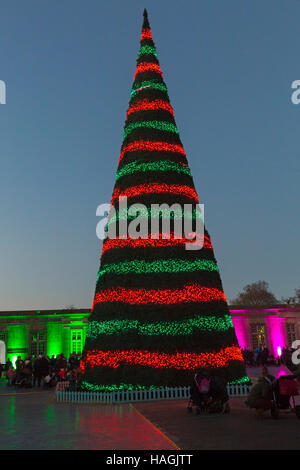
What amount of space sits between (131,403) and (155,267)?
4145 mm

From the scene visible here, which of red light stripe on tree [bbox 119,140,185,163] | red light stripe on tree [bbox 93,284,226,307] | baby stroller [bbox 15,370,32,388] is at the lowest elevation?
baby stroller [bbox 15,370,32,388]

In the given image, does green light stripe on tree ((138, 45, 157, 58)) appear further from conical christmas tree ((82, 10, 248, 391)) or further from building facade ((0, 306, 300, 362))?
building facade ((0, 306, 300, 362))

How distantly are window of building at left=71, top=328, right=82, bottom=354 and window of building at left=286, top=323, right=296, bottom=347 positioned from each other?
1862cm

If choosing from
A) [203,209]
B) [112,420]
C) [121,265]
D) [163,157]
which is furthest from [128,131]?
[112,420]

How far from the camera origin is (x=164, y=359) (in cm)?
1284

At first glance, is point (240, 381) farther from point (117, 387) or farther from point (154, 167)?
point (154, 167)

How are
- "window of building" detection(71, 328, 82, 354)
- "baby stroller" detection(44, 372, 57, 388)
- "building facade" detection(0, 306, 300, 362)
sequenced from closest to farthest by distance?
1. "baby stroller" detection(44, 372, 57, 388)
2. "window of building" detection(71, 328, 82, 354)
3. "building facade" detection(0, 306, 300, 362)

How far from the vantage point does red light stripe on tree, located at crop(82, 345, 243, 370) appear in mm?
12820

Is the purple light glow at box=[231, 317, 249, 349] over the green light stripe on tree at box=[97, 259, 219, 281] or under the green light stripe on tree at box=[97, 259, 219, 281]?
under

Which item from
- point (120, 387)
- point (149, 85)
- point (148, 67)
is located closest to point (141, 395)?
point (120, 387)

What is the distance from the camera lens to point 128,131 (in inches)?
634

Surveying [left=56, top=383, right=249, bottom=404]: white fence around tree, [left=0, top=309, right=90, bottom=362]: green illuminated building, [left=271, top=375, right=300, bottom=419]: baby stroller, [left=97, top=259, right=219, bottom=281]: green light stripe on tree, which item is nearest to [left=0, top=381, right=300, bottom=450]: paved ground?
[left=271, top=375, right=300, bottom=419]: baby stroller

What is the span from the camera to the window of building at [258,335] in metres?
38.4
